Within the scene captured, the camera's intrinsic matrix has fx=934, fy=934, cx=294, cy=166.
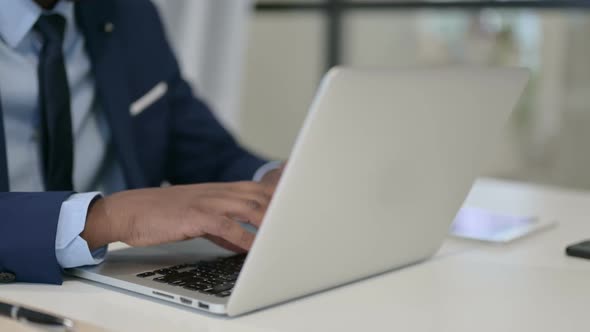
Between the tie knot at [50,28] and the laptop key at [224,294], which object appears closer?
the laptop key at [224,294]

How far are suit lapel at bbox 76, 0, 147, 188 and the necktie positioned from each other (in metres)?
0.09

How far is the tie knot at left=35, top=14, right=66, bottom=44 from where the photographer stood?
4.85 feet

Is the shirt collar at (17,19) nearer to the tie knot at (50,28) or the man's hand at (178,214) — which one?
the tie knot at (50,28)

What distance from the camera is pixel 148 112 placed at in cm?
171

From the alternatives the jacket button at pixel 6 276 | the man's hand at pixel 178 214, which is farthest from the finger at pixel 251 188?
the jacket button at pixel 6 276

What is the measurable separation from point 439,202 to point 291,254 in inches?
11.1

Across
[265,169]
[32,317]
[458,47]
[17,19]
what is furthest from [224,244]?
[458,47]

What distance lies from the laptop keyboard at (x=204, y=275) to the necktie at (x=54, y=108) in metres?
0.50

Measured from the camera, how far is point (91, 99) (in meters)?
1.60

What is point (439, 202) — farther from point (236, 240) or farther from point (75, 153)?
point (75, 153)

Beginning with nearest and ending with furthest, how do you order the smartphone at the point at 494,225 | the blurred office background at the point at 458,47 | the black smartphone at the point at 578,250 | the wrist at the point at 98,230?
the wrist at the point at 98,230, the black smartphone at the point at 578,250, the smartphone at the point at 494,225, the blurred office background at the point at 458,47

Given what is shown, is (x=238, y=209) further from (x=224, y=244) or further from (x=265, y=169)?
(x=265, y=169)

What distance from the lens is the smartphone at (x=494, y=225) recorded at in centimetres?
132

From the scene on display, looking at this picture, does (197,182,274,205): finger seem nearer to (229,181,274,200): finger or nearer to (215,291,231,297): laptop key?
(229,181,274,200): finger
